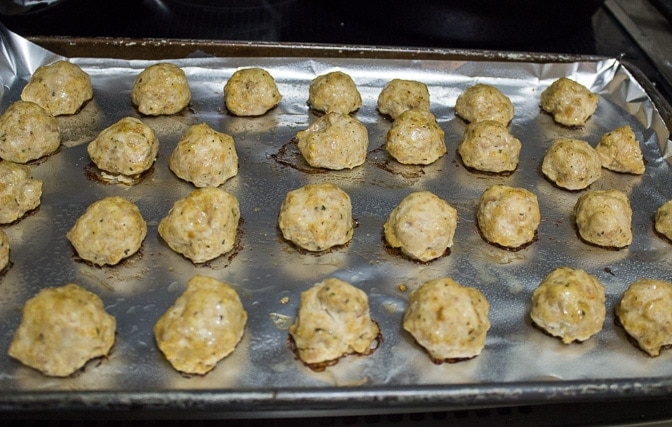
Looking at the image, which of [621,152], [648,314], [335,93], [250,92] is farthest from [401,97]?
[648,314]

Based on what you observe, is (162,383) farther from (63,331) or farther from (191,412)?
(63,331)

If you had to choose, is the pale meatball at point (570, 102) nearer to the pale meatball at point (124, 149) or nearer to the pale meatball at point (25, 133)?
the pale meatball at point (124, 149)

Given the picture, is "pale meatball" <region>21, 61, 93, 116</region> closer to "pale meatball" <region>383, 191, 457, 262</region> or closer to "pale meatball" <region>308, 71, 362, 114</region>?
"pale meatball" <region>308, 71, 362, 114</region>

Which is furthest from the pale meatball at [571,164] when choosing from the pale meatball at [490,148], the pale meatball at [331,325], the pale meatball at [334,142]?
the pale meatball at [331,325]

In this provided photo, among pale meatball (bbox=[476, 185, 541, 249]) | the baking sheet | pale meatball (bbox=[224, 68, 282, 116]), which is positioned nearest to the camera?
the baking sheet

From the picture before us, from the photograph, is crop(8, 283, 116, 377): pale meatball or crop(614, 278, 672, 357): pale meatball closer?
crop(8, 283, 116, 377): pale meatball

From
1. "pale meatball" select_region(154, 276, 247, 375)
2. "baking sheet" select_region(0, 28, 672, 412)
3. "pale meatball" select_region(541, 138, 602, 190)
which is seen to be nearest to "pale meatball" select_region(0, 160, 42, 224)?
"baking sheet" select_region(0, 28, 672, 412)

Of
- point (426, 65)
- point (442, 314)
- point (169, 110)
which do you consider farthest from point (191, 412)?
point (426, 65)

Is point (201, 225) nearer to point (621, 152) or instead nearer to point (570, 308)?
point (570, 308)
